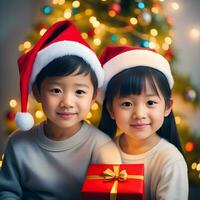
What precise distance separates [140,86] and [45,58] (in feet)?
0.95

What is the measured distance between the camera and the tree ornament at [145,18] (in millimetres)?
1478

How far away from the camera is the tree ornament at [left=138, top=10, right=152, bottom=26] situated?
1.48 meters

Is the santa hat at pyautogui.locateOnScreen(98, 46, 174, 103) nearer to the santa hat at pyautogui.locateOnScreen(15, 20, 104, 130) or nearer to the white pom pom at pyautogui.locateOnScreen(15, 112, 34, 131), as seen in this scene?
the santa hat at pyautogui.locateOnScreen(15, 20, 104, 130)

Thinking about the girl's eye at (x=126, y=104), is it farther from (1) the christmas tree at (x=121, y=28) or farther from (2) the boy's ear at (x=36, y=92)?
(1) the christmas tree at (x=121, y=28)

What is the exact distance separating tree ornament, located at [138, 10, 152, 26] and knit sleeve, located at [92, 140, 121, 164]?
573 millimetres

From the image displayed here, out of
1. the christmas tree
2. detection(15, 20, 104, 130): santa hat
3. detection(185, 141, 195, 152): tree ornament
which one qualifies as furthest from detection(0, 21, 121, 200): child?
detection(185, 141, 195, 152): tree ornament

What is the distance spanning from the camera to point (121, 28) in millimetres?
1554

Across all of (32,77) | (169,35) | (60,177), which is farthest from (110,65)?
(169,35)

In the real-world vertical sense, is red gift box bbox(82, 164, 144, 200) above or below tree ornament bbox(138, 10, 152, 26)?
below

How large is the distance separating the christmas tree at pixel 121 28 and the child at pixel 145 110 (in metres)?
0.38

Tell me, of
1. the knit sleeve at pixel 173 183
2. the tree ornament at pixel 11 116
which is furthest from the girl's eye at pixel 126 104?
the tree ornament at pixel 11 116

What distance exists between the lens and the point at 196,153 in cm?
157

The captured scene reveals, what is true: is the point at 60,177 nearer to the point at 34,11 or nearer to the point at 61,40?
the point at 61,40

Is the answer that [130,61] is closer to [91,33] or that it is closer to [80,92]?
[80,92]
